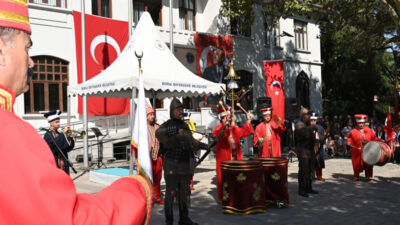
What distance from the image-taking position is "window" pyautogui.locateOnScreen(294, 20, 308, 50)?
87.2 feet

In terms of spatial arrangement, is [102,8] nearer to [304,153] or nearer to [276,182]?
[304,153]

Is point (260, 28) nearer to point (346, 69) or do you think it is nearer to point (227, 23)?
point (227, 23)

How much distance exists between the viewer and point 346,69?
30844mm

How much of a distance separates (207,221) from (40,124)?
11.1 m

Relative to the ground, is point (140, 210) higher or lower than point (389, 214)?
higher

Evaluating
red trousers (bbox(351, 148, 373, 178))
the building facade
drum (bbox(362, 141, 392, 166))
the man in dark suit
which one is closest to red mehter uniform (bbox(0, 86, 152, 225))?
drum (bbox(362, 141, 392, 166))

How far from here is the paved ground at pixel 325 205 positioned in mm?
6839

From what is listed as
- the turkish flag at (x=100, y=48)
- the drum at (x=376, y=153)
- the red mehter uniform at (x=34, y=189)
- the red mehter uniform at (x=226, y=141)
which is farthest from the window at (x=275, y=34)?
the red mehter uniform at (x=34, y=189)

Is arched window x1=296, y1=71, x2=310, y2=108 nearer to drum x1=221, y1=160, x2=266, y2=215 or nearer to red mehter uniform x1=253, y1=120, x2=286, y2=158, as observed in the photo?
red mehter uniform x1=253, y1=120, x2=286, y2=158

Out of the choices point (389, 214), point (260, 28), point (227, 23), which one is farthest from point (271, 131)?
point (260, 28)

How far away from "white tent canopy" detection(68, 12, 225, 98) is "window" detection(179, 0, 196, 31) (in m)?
10.6

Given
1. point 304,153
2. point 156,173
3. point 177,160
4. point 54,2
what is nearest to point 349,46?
point 304,153

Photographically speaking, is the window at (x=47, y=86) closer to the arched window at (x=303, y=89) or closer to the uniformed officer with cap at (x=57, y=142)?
the uniformed officer with cap at (x=57, y=142)

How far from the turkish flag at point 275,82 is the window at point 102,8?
7.75 metres
